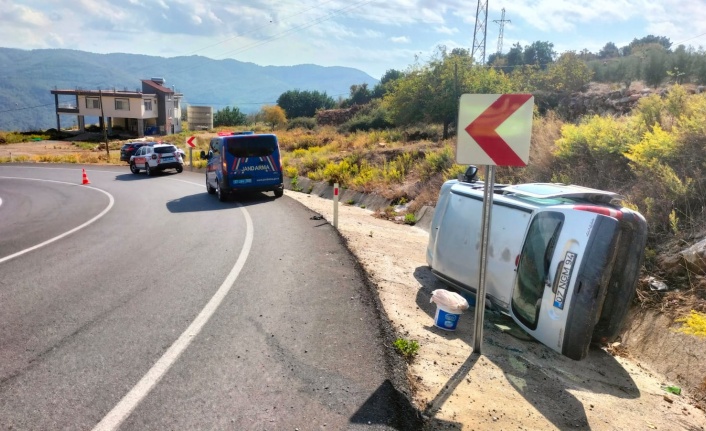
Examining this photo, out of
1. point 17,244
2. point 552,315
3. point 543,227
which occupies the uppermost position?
point 543,227

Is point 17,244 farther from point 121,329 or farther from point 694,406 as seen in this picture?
point 694,406

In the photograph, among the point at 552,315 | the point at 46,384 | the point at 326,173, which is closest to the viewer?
the point at 46,384

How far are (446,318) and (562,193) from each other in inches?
76.9

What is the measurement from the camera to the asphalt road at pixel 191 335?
3.80m

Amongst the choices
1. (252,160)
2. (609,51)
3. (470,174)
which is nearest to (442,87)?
(252,160)

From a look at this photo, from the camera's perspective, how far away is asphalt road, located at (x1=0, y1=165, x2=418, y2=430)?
380 cm

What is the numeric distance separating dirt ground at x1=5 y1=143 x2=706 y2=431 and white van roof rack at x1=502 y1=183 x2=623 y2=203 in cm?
160

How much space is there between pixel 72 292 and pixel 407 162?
52.0ft

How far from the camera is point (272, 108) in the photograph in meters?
99.8

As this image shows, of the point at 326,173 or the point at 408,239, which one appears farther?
the point at 326,173

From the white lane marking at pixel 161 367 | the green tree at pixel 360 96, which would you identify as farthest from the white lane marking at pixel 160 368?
the green tree at pixel 360 96

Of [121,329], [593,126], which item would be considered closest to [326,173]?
[593,126]

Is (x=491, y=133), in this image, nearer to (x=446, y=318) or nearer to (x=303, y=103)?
(x=446, y=318)

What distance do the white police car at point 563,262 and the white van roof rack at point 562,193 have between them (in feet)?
0.03
